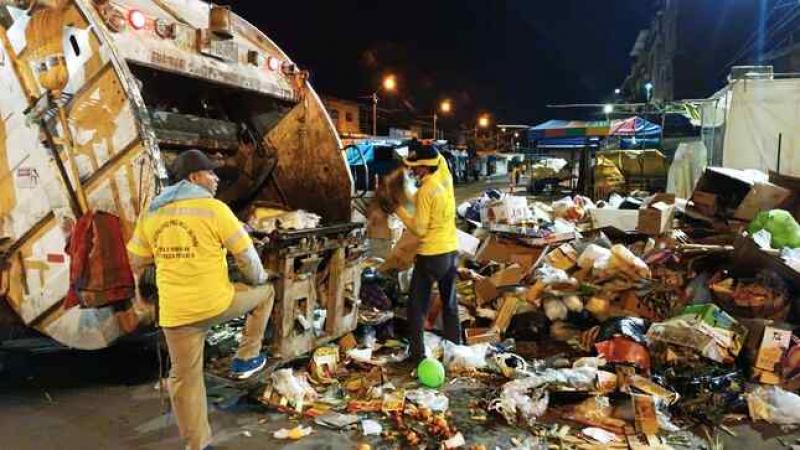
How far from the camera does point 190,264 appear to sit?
2889 millimetres

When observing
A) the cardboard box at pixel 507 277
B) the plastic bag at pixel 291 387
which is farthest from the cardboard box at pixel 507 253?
the plastic bag at pixel 291 387

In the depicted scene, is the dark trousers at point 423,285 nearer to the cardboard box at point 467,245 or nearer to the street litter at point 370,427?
the street litter at point 370,427

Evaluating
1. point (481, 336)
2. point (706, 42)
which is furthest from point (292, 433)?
point (706, 42)

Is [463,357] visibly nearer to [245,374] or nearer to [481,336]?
[481,336]

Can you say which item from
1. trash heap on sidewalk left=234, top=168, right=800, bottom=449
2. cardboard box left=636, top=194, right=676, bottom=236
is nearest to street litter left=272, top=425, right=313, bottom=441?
trash heap on sidewalk left=234, top=168, right=800, bottom=449

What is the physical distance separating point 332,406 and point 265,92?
2.28m

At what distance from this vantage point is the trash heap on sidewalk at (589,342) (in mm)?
3529

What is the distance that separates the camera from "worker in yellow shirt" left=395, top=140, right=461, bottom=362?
431cm

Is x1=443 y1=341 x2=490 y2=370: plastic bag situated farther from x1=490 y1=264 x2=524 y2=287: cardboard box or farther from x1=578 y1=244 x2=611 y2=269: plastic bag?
x1=578 y1=244 x2=611 y2=269: plastic bag

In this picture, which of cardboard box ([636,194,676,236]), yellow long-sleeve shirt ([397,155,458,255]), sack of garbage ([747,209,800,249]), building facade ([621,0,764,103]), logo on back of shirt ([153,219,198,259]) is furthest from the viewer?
building facade ([621,0,764,103])

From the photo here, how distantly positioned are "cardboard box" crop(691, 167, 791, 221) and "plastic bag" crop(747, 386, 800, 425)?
3328mm

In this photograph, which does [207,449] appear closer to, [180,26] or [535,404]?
[535,404]

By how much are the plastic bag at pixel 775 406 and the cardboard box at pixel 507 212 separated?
319cm

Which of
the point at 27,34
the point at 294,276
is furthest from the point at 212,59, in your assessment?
the point at 294,276
